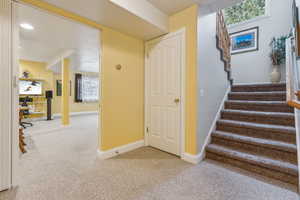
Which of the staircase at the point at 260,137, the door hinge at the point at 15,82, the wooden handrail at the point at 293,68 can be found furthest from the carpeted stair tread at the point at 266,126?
the door hinge at the point at 15,82

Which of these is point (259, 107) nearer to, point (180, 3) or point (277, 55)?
point (277, 55)

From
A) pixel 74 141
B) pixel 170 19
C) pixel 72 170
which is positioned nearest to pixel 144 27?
pixel 170 19

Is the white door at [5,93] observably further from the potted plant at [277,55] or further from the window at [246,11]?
the window at [246,11]

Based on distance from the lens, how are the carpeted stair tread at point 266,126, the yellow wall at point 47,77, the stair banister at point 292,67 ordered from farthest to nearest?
the yellow wall at point 47,77 → the carpeted stair tread at point 266,126 → the stair banister at point 292,67

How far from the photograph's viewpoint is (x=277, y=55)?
3576 millimetres

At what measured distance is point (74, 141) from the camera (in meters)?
3.12

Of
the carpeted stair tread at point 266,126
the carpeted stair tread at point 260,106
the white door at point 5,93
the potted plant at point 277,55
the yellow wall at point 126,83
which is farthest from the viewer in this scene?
the potted plant at point 277,55

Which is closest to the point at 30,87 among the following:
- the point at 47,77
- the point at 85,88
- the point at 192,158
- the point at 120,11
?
the point at 47,77

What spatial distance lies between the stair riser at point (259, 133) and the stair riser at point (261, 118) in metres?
0.27

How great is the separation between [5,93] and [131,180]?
1650mm

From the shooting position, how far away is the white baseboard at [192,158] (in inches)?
83.0

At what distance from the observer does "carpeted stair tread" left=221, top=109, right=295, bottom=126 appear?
6.94ft

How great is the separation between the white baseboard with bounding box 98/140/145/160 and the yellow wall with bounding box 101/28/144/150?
65mm

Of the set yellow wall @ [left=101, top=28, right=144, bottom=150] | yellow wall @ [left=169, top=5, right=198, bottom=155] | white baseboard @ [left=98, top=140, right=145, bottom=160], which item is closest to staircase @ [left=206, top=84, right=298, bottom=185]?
yellow wall @ [left=169, top=5, right=198, bottom=155]
